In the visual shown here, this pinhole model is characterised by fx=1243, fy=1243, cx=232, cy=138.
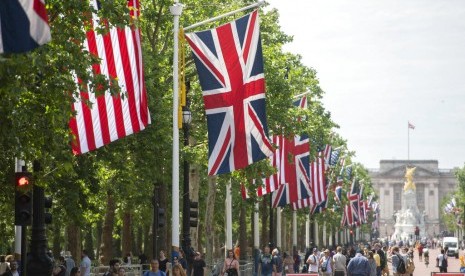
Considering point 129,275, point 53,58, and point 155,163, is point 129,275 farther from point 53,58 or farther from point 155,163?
point 53,58

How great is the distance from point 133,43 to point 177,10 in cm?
530

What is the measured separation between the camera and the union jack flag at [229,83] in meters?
30.5

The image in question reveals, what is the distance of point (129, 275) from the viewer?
1483 inches

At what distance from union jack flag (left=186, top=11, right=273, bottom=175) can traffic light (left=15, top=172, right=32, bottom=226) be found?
324 inches

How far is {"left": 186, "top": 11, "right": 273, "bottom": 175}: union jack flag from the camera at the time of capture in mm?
30453

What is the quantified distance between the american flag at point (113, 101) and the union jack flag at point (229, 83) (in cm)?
376

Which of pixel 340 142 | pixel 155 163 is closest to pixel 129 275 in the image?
pixel 155 163

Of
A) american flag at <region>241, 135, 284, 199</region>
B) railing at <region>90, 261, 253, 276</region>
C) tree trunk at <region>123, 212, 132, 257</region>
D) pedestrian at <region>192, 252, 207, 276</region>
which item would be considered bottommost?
railing at <region>90, 261, 253, 276</region>

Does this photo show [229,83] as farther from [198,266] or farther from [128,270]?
[128,270]

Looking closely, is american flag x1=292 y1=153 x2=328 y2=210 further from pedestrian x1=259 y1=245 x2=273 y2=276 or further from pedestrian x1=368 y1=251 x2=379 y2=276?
pedestrian x1=259 y1=245 x2=273 y2=276

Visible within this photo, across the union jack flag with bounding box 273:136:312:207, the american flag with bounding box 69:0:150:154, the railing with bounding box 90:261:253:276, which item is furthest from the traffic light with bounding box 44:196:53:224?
the union jack flag with bounding box 273:136:312:207

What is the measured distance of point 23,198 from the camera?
2292 cm

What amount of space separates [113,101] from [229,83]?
215 inches

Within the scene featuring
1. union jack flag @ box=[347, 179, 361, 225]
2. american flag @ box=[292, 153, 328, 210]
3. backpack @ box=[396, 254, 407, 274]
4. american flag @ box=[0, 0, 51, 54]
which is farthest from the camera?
union jack flag @ box=[347, 179, 361, 225]
